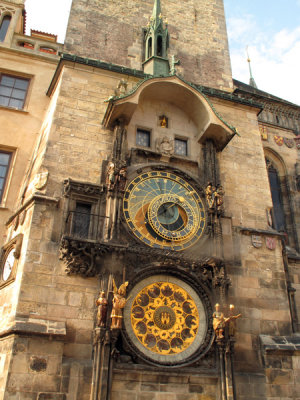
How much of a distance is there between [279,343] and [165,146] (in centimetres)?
541

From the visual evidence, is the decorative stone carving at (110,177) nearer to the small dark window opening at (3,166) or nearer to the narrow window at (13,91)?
the small dark window opening at (3,166)

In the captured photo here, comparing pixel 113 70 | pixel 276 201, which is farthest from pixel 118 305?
pixel 276 201

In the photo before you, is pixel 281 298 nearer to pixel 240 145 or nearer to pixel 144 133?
pixel 240 145

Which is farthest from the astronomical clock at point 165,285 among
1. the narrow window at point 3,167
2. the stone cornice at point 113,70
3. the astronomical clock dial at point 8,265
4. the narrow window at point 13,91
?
the narrow window at point 13,91

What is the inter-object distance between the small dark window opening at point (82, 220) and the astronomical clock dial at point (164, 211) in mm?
848

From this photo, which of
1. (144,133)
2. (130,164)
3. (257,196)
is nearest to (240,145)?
(257,196)

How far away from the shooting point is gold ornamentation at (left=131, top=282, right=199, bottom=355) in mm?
8250

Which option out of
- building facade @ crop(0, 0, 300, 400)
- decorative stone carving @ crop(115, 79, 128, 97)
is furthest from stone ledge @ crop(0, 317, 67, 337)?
decorative stone carving @ crop(115, 79, 128, 97)

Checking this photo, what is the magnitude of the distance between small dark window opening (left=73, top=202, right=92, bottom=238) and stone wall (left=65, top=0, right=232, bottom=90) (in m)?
5.82

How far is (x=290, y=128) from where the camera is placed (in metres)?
16.1

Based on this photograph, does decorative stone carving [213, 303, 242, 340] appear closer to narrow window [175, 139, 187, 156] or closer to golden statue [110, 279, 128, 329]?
golden statue [110, 279, 128, 329]

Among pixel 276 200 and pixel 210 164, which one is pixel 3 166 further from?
pixel 276 200

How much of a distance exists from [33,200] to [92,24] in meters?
7.48

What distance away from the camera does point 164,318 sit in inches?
336
